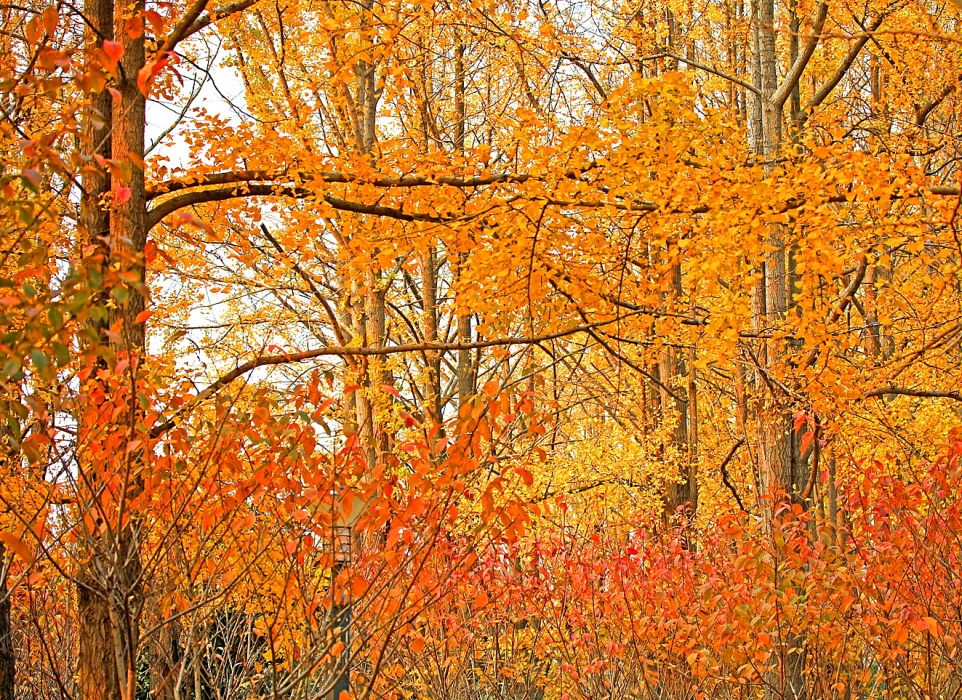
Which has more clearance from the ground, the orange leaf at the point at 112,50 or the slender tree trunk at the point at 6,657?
the orange leaf at the point at 112,50

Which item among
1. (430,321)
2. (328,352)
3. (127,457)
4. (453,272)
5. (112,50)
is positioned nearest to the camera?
(112,50)

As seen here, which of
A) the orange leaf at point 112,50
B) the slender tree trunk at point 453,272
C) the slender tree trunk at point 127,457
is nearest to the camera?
the orange leaf at point 112,50

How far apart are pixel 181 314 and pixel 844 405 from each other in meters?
6.88

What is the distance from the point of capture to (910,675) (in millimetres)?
5527

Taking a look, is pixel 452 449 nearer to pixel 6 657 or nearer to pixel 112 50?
pixel 112 50

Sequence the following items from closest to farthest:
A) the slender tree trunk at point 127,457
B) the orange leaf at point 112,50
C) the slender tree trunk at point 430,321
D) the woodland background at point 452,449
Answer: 1. the orange leaf at point 112,50
2. the slender tree trunk at point 127,457
3. the woodland background at point 452,449
4. the slender tree trunk at point 430,321

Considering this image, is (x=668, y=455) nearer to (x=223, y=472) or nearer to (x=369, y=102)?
(x=369, y=102)

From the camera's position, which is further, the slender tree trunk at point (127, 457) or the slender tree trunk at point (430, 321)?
the slender tree trunk at point (430, 321)

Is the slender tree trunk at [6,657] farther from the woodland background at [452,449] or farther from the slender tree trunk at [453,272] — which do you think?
the slender tree trunk at [453,272]

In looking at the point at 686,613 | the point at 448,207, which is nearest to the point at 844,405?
the point at 686,613

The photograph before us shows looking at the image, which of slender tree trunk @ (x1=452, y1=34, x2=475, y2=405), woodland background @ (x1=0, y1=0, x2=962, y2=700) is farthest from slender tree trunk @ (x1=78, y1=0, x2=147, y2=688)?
slender tree trunk @ (x1=452, y1=34, x2=475, y2=405)

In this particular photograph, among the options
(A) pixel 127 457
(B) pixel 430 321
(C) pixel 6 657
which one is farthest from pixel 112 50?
(B) pixel 430 321

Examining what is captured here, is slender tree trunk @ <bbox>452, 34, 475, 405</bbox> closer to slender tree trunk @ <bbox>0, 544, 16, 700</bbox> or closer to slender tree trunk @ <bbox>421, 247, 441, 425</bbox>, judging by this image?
slender tree trunk @ <bbox>421, 247, 441, 425</bbox>

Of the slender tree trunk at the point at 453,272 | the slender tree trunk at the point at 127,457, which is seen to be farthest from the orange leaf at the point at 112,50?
the slender tree trunk at the point at 453,272
